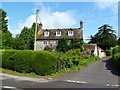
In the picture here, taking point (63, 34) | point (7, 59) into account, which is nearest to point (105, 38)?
point (63, 34)

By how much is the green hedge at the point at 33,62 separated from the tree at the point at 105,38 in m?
67.2

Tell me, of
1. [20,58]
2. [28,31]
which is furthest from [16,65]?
[28,31]

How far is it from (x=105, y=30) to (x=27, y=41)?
1900 inches

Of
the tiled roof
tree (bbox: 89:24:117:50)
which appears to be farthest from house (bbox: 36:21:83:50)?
tree (bbox: 89:24:117:50)

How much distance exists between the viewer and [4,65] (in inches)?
901

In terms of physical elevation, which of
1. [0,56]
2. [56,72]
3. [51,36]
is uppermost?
[51,36]

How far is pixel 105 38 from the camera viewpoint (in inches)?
3706

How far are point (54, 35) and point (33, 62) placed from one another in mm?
41496

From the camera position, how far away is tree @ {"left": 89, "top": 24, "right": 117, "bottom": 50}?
88.1 metres

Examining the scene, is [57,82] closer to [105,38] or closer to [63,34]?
[63,34]

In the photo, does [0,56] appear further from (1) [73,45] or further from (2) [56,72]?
(1) [73,45]

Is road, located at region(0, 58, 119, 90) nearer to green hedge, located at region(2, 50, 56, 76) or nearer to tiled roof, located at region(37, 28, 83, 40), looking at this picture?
green hedge, located at region(2, 50, 56, 76)

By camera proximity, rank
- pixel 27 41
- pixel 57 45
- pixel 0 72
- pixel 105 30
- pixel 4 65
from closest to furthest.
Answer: pixel 0 72 → pixel 4 65 → pixel 57 45 → pixel 27 41 → pixel 105 30

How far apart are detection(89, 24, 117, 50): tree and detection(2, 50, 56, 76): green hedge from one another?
67179mm
